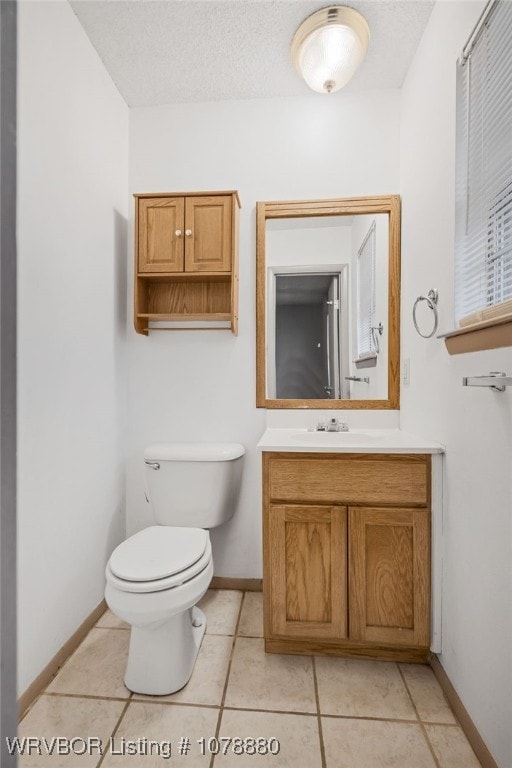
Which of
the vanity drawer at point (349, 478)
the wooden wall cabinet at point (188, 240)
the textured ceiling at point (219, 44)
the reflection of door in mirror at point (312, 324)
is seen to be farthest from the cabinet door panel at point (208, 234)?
the vanity drawer at point (349, 478)

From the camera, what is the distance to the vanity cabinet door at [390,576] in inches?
56.7

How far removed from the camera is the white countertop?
57.0 inches

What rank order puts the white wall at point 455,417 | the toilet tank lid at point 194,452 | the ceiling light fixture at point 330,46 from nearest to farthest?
1. the white wall at point 455,417
2. the ceiling light fixture at point 330,46
3. the toilet tank lid at point 194,452

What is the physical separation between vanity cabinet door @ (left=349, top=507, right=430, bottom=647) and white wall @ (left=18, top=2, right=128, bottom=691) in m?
1.12

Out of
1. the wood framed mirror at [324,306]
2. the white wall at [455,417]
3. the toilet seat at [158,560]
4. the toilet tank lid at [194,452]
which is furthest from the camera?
the wood framed mirror at [324,306]

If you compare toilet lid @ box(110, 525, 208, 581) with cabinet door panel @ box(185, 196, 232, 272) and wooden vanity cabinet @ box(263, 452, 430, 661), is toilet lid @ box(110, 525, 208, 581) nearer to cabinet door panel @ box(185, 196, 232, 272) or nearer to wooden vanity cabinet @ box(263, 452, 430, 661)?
wooden vanity cabinet @ box(263, 452, 430, 661)

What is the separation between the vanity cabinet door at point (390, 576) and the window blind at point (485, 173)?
773 millimetres

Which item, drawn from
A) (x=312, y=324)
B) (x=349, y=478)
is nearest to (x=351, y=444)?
(x=349, y=478)

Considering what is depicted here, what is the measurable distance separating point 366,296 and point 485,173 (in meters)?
0.85

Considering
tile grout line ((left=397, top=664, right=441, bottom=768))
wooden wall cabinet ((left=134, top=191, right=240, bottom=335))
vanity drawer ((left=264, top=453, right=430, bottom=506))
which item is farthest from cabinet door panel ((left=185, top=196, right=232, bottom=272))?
tile grout line ((left=397, top=664, right=441, bottom=768))

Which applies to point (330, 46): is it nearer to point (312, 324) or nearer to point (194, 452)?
point (312, 324)

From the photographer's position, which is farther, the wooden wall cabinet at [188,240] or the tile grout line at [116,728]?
the wooden wall cabinet at [188,240]

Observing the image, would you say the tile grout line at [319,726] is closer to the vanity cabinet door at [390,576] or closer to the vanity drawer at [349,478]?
the vanity cabinet door at [390,576]

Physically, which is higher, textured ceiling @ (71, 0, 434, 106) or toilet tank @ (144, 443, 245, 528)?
textured ceiling @ (71, 0, 434, 106)
